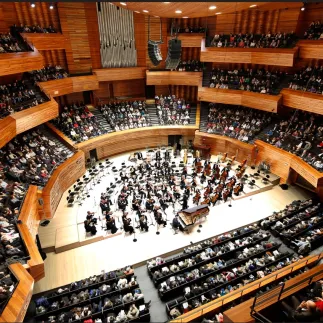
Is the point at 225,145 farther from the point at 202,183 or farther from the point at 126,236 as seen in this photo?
the point at 126,236

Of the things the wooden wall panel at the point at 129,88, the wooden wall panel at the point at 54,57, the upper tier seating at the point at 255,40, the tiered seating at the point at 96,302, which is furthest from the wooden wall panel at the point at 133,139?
the tiered seating at the point at 96,302

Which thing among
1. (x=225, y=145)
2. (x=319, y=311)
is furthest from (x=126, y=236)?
(x=225, y=145)

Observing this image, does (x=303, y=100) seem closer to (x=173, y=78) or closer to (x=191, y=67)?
(x=191, y=67)

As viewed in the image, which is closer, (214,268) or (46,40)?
(214,268)

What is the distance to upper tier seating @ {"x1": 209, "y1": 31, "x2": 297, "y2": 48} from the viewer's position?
1428 cm

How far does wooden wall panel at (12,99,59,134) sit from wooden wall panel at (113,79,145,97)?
6.38 metres

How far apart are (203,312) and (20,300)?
13.9 ft

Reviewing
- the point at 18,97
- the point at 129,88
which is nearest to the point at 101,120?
the point at 129,88

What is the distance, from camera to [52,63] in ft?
51.0

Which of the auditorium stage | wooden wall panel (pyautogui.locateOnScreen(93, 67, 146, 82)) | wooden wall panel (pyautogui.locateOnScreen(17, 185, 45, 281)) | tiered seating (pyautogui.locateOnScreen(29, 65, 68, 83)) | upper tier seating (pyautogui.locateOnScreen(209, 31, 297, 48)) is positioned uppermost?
upper tier seating (pyautogui.locateOnScreen(209, 31, 297, 48))

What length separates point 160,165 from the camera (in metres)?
14.2

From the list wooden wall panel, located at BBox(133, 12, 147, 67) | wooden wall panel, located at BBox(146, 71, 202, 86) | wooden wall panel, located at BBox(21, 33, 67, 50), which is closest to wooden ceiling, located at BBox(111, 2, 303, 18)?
wooden wall panel, located at BBox(21, 33, 67, 50)

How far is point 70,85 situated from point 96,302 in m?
12.0

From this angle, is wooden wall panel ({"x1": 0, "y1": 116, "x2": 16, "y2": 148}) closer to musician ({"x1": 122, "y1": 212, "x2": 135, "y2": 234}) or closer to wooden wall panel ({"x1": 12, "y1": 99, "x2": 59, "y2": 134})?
wooden wall panel ({"x1": 12, "y1": 99, "x2": 59, "y2": 134})
